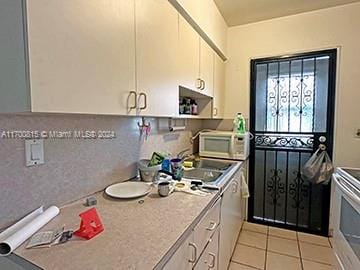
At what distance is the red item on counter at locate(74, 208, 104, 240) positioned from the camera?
2.78 feet

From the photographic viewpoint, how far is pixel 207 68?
220 cm

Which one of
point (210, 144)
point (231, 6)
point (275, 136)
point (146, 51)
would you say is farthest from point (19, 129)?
point (275, 136)

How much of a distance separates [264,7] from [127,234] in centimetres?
251

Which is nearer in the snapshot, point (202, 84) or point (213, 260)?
point (213, 260)

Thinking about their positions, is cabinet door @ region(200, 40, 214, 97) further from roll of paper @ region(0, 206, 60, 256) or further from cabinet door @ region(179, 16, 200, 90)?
roll of paper @ region(0, 206, 60, 256)

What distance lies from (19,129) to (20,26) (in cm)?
45

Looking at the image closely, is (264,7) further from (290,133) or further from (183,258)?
(183,258)

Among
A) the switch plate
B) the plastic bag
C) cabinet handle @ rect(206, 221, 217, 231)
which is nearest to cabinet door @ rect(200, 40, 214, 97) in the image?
cabinet handle @ rect(206, 221, 217, 231)

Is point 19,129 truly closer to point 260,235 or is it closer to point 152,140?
point 152,140

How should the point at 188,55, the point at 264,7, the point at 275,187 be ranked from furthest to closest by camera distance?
the point at 275,187
the point at 264,7
the point at 188,55

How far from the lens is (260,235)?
2539 millimetres

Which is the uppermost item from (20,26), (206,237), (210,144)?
(20,26)

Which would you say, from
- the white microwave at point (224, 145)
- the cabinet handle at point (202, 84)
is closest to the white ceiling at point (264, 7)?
the cabinet handle at point (202, 84)

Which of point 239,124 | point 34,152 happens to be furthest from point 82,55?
point 239,124
